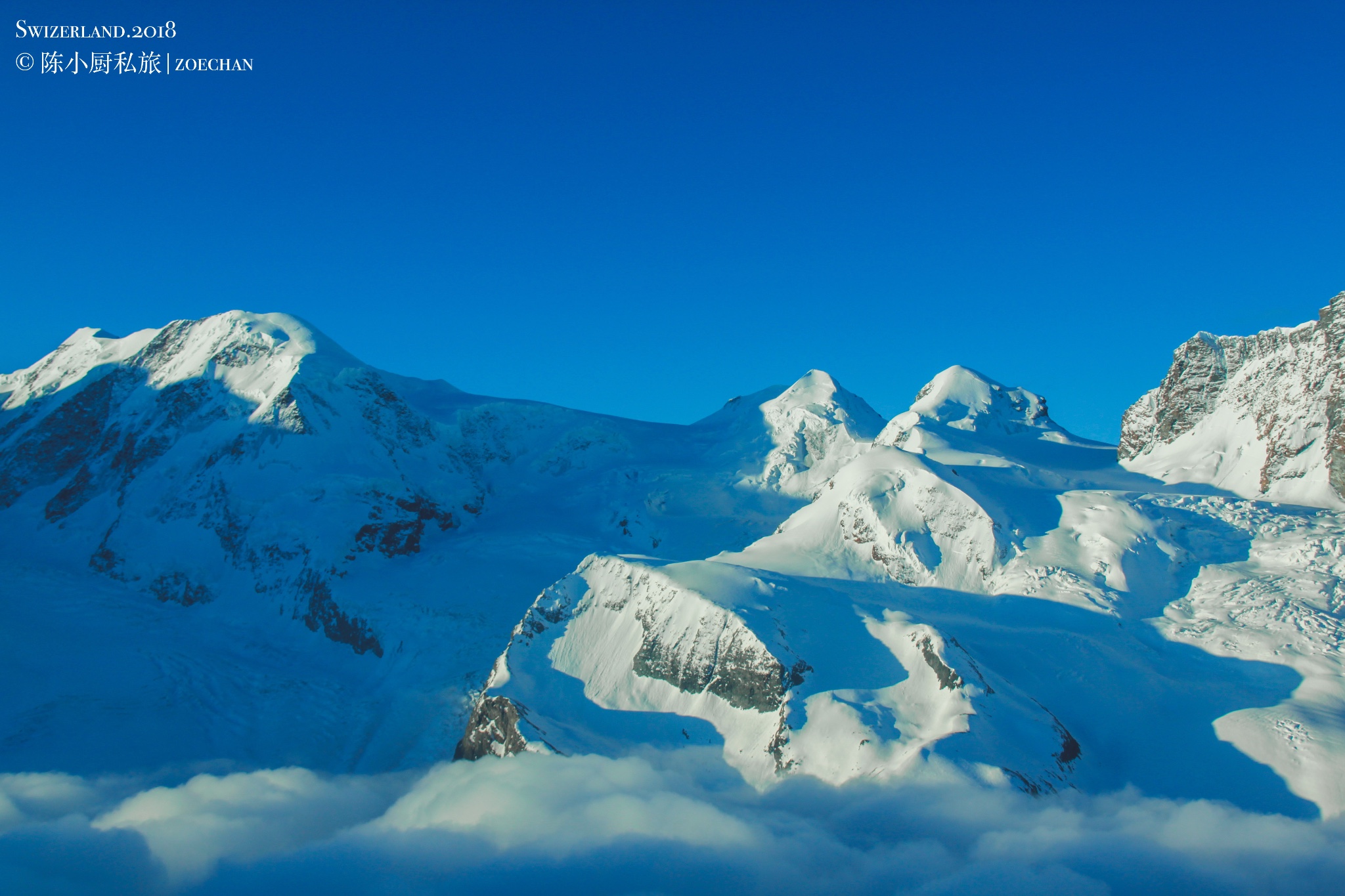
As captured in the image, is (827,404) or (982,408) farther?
(982,408)

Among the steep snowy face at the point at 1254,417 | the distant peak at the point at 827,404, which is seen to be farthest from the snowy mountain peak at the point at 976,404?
the steep snowy face at the point at 1254,417

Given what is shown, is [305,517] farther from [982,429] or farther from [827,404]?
[982,429]

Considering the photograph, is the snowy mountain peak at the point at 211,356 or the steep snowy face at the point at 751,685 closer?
the steep snowy face at the point at 751,685

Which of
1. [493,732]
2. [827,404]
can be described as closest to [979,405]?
[827,404]

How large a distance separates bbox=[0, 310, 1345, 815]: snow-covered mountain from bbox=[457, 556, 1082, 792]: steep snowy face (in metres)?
0.22

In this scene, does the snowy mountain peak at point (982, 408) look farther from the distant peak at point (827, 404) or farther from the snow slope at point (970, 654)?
the snow slope at point (970, 654)

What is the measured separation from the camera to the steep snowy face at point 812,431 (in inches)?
4587

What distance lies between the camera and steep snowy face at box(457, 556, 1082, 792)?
4544cm

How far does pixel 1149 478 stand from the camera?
8488cm

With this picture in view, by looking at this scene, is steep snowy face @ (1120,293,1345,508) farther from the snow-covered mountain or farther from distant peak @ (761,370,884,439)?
distant peak @ (761,370,884,439)

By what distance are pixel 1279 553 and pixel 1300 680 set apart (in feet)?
48.3

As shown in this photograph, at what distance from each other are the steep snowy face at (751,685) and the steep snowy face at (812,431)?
55.3m

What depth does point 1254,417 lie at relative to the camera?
8031 centimetres

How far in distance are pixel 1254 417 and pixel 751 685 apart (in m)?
61.8
